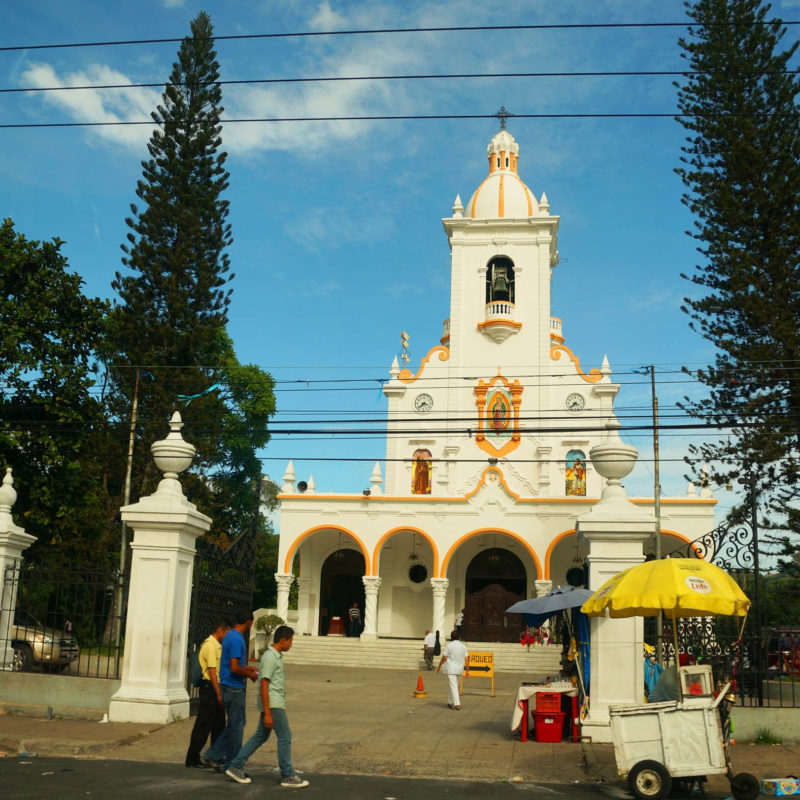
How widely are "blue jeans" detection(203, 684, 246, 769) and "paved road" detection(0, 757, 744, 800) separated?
0.20 metres

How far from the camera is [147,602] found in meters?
10.2

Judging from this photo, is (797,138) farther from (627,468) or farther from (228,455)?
(228,455)

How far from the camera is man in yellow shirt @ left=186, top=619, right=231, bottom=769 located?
793 cm

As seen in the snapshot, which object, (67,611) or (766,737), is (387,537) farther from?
(766,737)

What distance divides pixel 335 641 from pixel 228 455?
11.7 m

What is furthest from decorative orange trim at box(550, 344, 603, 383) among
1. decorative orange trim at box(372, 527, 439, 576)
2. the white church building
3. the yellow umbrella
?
the yellow umbrella

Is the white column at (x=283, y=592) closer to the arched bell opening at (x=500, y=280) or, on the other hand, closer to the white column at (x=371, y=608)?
the white column at (x=371, y=608)

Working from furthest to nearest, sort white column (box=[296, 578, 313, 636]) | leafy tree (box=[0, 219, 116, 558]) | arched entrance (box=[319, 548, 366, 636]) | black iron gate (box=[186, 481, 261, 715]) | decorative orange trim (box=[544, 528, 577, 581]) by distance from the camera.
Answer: arched entrance (box=[319, 548, 366, 636]), white column (box=[296, 578, 313, 636]), decorative orange trim (box=[544, 528, 577, 581]), leafy tree (box=[0, 219, 116, 558]), black iron gate (box=[186, 481, 261, 715])

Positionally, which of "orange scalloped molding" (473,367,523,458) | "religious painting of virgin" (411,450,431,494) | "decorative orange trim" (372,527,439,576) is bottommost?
→ "decorative orange trim" (372,527,439,576)

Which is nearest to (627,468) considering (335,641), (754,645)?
(754,645)

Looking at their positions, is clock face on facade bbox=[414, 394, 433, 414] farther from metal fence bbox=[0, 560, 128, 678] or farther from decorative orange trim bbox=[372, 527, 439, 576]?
metal fence bbox=[0, 560, 128, 678]

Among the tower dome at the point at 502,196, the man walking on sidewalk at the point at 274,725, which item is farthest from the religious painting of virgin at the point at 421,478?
the man walking on sidewalk at the point at 274,725

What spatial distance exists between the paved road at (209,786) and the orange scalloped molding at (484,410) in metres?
23.6

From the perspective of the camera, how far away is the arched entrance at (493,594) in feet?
95.3
